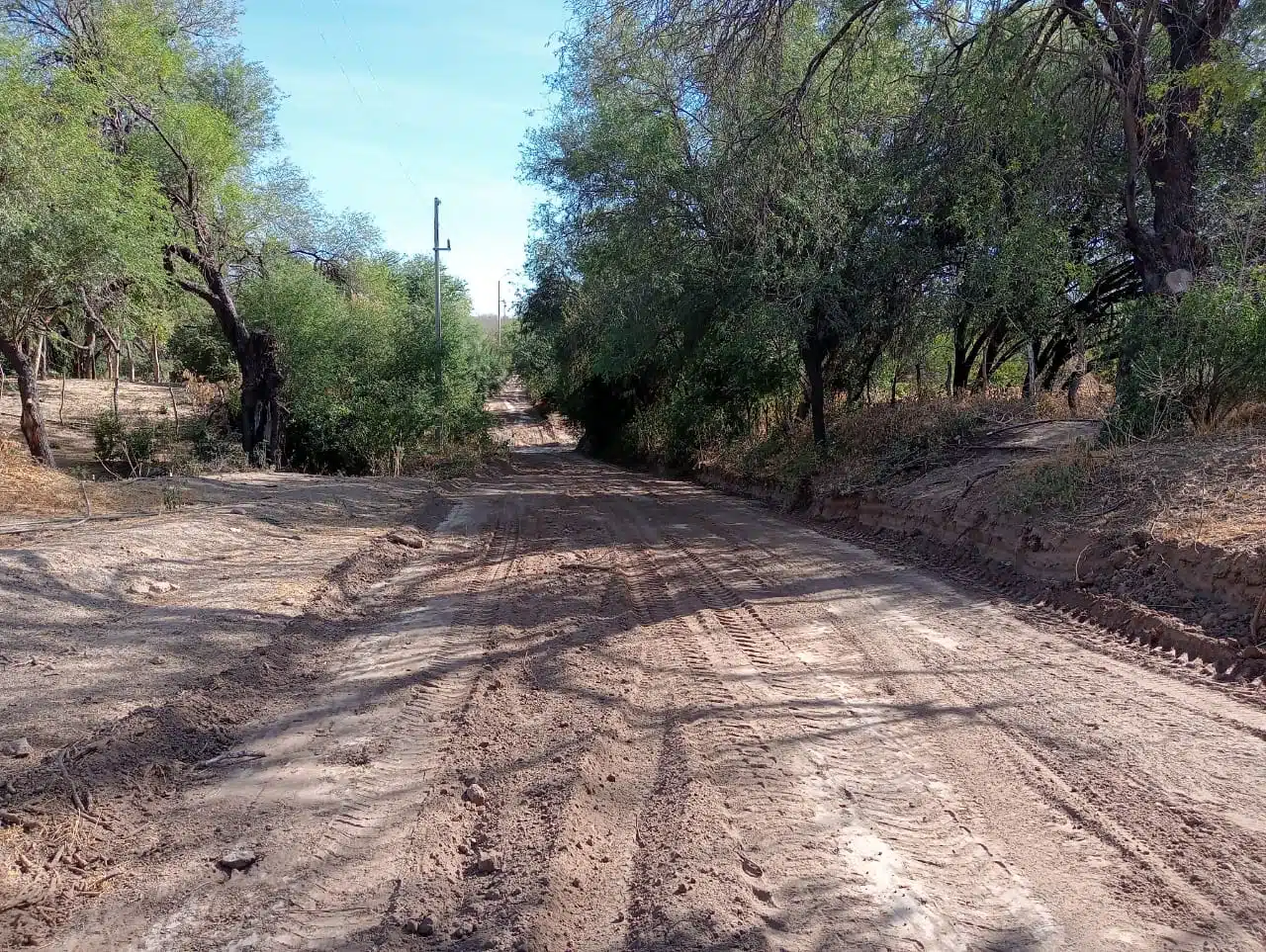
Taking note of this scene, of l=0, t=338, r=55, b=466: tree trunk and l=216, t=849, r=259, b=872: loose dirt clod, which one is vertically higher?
l=0, t=338, r=55, b=466: tree trunk

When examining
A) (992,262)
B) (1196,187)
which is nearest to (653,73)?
(992,262)

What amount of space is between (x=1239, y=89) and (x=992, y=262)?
299 inches

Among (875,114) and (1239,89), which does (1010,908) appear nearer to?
(1239,89)

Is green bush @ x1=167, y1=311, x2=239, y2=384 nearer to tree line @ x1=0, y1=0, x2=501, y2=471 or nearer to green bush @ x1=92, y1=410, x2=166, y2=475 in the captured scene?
tree line @ x1=0, y1=0, x2=501, y2=471

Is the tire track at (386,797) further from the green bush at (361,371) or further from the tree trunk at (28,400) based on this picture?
the green bush at (361,371)

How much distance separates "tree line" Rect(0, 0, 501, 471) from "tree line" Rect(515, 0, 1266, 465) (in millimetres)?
7577

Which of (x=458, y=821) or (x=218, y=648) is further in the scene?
(x=218, y=648)

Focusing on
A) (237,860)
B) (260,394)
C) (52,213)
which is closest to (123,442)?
(260,394)

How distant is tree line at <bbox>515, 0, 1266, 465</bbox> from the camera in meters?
9.91

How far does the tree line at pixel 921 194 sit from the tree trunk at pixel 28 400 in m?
11.1

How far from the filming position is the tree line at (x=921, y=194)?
9.91m

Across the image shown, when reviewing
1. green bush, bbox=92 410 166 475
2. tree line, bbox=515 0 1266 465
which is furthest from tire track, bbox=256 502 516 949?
green bush, bbox=92 410 166 475

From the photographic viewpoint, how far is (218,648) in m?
6.30

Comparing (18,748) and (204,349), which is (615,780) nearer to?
(18,748)
